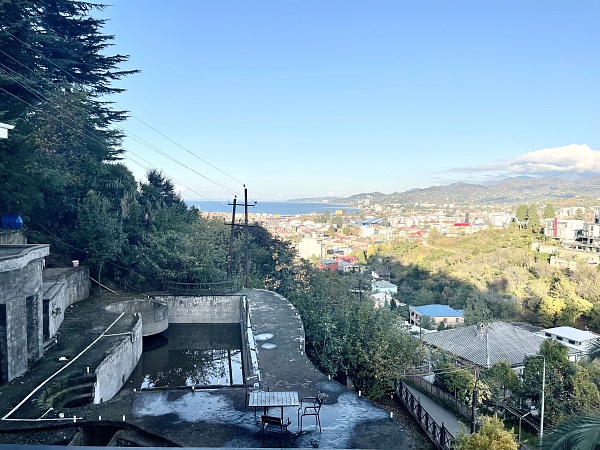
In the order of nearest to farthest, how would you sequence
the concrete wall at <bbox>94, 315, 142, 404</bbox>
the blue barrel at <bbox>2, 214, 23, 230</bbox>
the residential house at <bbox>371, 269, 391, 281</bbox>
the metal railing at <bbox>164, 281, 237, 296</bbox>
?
1. the concrete wall at <bbox>94, 315, 142, 404</bbox>
2. the blue barrel at <bbox>2, 214, 23, 230</bbox>
3. the metal railing at <bbox>164, 281, 237, 296</bbox>
4. the residential house at <bbox>371, 269, 391, 281</bbox>

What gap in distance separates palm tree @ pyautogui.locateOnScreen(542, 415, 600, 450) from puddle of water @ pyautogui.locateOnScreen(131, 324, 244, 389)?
8.74m

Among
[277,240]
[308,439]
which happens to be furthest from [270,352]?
[277,240]

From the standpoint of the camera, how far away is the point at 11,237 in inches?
571

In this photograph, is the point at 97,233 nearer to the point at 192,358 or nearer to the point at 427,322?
the point at 192,358

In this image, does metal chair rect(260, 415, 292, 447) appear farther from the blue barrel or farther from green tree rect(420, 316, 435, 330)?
green tree rect(420, 316, 435, 330)

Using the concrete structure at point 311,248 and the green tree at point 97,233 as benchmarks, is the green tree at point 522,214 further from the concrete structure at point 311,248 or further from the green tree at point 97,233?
the green tree at point 97,233

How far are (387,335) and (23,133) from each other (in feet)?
46.7

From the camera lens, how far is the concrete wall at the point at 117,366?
10.1 meters

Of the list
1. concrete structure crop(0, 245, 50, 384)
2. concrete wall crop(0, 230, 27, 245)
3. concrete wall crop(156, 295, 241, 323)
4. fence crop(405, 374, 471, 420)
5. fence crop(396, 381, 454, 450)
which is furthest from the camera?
concrete wall crop(156, 295, 241, 323)

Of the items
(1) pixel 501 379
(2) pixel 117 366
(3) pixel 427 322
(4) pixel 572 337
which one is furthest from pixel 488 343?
(2) pixel 117 366

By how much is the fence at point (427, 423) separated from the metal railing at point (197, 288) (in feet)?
34.9

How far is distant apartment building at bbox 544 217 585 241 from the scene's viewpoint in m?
56.8

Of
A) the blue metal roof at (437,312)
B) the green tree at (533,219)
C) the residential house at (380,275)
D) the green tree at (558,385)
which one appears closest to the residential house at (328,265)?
the residential house at (380,275)

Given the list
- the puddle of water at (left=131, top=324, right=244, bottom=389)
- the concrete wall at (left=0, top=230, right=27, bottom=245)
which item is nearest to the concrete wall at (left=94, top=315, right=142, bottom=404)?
the puddle of water at (left=131, top=324, right=244, bottom=389)
